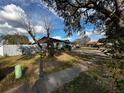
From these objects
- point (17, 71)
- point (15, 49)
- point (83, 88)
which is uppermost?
point (15, 49)

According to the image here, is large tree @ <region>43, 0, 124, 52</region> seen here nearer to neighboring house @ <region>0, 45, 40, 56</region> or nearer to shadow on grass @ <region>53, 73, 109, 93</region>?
shadow on grass @ <region>53, 73, 109, 93</region>

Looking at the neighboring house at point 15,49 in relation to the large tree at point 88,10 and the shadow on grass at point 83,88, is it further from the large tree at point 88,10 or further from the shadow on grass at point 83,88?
the shadow on grass at point 83,88

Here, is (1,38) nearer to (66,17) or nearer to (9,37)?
(9,37)

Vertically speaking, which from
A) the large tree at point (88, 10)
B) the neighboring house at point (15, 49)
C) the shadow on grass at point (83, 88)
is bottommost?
the shadow on grass at point (83, 88)

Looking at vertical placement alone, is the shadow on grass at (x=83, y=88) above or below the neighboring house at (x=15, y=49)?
below

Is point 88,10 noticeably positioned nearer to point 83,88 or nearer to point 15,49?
point 83,88

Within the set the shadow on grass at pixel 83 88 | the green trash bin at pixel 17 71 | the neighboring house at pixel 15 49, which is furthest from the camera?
the neighboring house at pixel 15 49

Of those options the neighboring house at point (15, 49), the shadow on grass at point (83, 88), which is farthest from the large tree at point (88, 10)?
Result: the neighboring house at point (15, 49)

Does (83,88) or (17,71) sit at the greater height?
(17,71)

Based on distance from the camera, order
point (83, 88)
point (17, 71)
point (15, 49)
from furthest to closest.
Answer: point (15, 49) → point (17, 71) → point (83, 88)

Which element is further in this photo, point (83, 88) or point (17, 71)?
point (17, 71)

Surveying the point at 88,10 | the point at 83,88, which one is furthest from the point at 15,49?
the point at 83,88

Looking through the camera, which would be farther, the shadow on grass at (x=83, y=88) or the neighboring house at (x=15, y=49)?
the neighboring house at (x=15, y=49)

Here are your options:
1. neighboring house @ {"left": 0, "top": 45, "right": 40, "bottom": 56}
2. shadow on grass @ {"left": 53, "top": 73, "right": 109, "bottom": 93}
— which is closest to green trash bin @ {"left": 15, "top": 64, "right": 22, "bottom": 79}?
shadow on grass @ {"left": 53, "top": 73, "right": 109, "bottom": 93}
